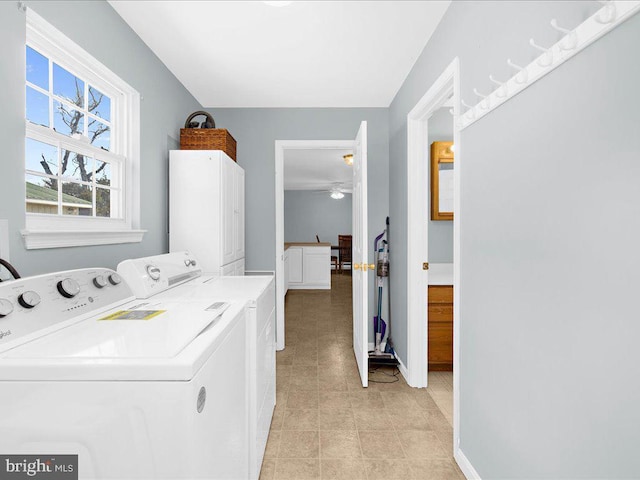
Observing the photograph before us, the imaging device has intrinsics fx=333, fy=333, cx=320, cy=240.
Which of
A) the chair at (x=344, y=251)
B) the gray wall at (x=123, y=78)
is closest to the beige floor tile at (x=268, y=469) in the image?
the gray wall at (x=123, y=78)

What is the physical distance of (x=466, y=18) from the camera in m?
1.65

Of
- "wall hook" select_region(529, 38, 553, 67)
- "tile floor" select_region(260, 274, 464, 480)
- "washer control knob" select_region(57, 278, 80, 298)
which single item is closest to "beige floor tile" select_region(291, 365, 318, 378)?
"tile floor" select_region(260, 274, 464, 480)

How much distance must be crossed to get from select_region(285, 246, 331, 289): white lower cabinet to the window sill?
4737 millimetres

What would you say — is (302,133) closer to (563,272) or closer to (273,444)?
(273,444)

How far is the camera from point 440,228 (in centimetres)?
317

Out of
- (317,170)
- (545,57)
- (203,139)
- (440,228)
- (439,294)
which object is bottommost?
(439,294)

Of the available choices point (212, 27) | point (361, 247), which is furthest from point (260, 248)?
point (212, 27)

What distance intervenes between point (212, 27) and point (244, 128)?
4.50 ft

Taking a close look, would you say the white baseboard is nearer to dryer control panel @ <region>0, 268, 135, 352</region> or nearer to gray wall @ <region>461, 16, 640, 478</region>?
gray wall @ <region>461, 16, 640, 478</region>

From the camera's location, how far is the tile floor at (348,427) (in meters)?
1.74

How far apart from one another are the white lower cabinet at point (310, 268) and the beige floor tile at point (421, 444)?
4.80 meters

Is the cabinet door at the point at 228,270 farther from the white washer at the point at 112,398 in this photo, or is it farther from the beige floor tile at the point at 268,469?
the white washer at the point at 112,398

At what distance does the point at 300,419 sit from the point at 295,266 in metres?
4.67

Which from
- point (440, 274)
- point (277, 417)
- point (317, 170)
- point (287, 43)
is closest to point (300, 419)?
point (277, 417)
